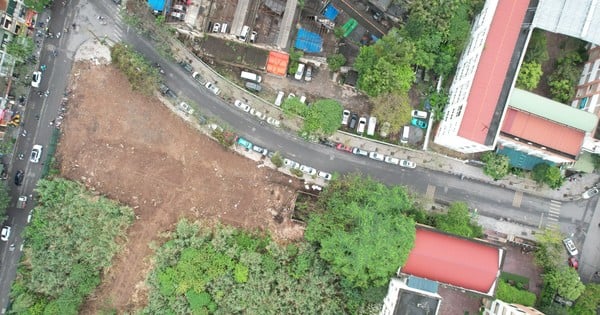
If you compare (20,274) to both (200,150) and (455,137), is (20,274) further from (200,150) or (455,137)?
(455,137)

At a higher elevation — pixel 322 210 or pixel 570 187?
pixel 570 187

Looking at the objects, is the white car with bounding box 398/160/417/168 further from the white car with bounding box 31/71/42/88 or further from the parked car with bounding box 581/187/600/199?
the white car with bounding box 31/71/42/88

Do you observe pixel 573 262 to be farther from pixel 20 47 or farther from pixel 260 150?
pixel 20 47

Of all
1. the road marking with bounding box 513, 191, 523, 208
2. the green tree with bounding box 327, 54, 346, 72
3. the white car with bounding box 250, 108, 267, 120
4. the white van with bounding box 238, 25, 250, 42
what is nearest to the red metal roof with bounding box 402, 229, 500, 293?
the road marking with bounding box 513, 191, 523, 208

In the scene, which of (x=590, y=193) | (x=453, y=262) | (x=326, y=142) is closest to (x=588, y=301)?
Answer: (x=590, y=193)

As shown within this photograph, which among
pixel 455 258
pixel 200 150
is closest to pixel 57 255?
pixel 200 150
